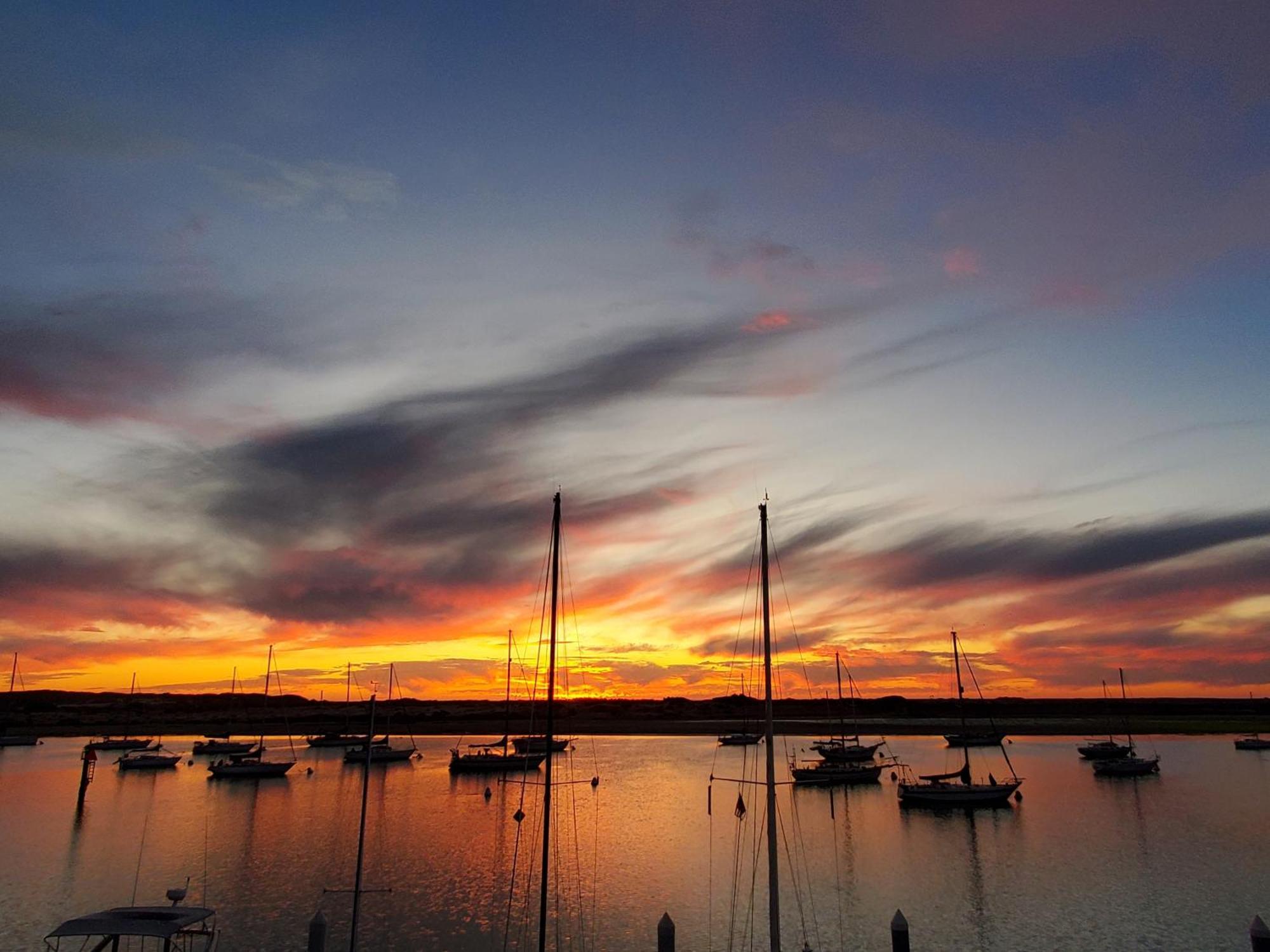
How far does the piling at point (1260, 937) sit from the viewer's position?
23047 millimetres

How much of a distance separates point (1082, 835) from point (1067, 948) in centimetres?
3240

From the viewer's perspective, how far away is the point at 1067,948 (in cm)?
3447

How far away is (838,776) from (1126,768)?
34514 millimetres

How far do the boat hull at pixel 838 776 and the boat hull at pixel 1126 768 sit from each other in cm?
2699

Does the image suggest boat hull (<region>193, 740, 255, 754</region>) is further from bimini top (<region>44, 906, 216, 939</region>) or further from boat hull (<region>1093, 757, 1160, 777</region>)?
boat hull (<region>1093, 757, 1160, 777</region>)

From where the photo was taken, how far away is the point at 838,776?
9538 centimetres

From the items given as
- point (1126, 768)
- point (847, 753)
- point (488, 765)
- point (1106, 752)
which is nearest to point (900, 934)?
point (847, 753)

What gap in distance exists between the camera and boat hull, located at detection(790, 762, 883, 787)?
94.6 meters

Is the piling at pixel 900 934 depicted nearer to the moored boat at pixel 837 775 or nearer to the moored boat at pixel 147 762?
the moored boat at pixel 837 775

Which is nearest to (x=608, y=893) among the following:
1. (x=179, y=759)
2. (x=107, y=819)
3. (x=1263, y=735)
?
(x=107, y=819)

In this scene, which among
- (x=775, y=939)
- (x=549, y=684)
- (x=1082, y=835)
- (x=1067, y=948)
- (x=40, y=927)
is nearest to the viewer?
(x=775, y=939)

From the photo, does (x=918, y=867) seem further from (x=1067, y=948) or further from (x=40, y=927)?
(x=40, y=927)

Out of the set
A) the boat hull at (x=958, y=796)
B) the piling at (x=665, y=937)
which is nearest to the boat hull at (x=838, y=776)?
the boat hull at (x=958, y=796)

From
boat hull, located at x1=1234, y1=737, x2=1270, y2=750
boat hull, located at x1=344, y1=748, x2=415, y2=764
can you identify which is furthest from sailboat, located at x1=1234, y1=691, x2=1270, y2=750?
boat hull, located at x1=344, y1=748, x2=415, y2=764
